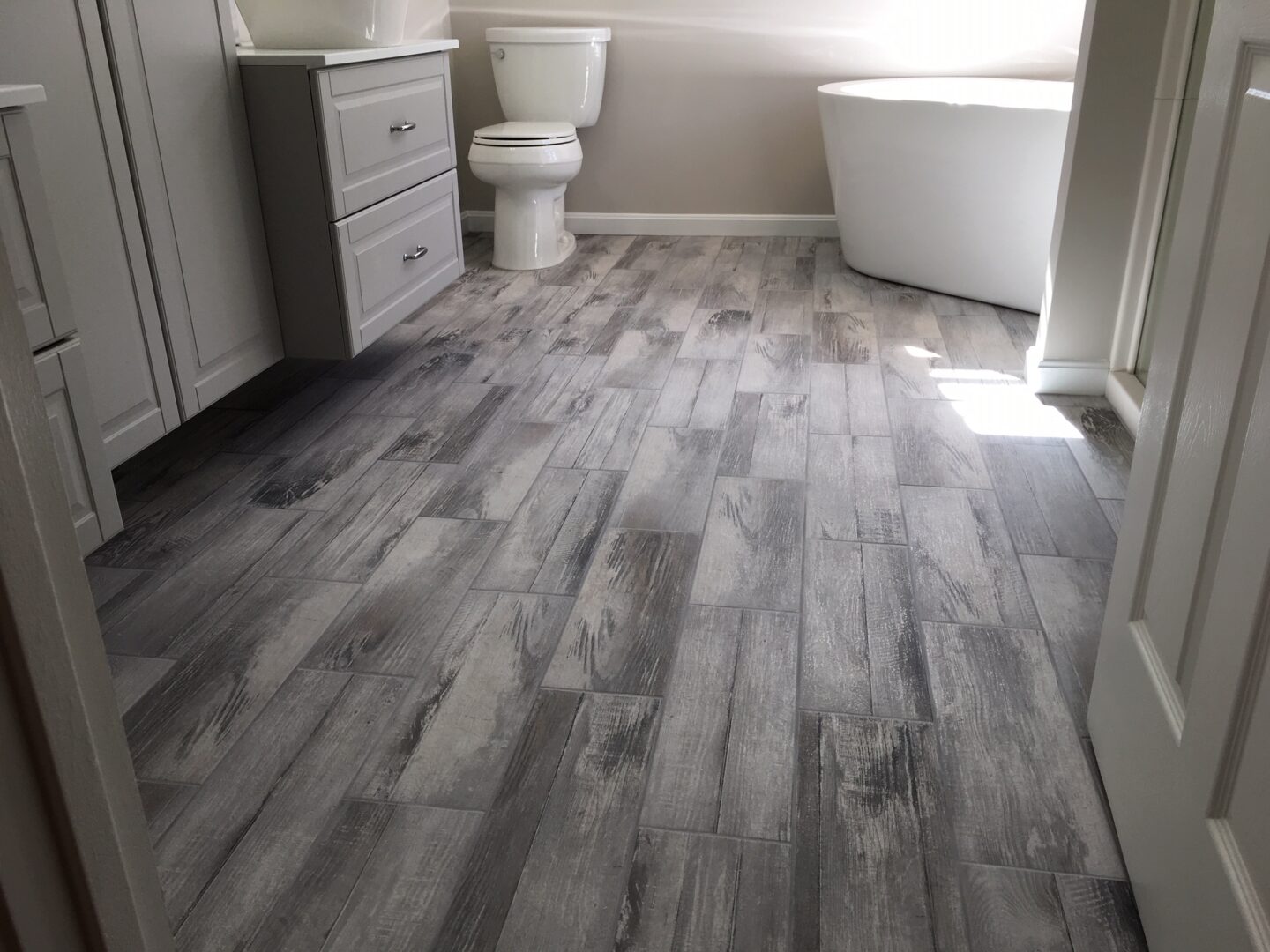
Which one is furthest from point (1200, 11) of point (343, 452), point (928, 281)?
→ point (343, 452)

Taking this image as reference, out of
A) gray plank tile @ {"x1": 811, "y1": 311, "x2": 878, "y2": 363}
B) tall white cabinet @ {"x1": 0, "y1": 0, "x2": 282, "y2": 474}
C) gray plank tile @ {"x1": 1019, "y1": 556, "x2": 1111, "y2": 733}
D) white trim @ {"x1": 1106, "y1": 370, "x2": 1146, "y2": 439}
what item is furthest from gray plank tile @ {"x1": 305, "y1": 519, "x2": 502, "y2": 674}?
white trim @ {"x1": 1106, "y1": 370, "x2": 1146, "y2": 439}

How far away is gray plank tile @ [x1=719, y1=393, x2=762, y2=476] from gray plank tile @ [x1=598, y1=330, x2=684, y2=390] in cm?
24

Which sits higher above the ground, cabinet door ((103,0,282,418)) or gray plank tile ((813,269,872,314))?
cabinet door ((103,0,282,418))

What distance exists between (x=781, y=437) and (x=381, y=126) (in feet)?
3.86

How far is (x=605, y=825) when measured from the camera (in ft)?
3.98

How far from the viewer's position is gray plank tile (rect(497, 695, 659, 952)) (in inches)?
42.6

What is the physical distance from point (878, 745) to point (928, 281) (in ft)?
7.45

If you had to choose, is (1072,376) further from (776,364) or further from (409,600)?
(409,600)

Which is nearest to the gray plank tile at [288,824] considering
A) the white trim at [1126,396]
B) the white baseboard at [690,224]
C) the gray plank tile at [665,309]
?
the white trim at [1126,396]

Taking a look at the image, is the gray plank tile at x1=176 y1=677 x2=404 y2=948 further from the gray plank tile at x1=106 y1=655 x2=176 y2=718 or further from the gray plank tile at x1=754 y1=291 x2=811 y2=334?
the gray plank tile at x1=754 y1=291 x2=811 y2=334

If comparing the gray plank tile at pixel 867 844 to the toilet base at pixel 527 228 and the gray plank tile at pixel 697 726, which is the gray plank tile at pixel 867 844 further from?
the toilet base at pixel 527 228

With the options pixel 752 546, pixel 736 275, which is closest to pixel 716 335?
pixel 736 275

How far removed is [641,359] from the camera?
2799 mm

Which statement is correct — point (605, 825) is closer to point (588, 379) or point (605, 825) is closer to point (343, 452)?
point (343, 452)
